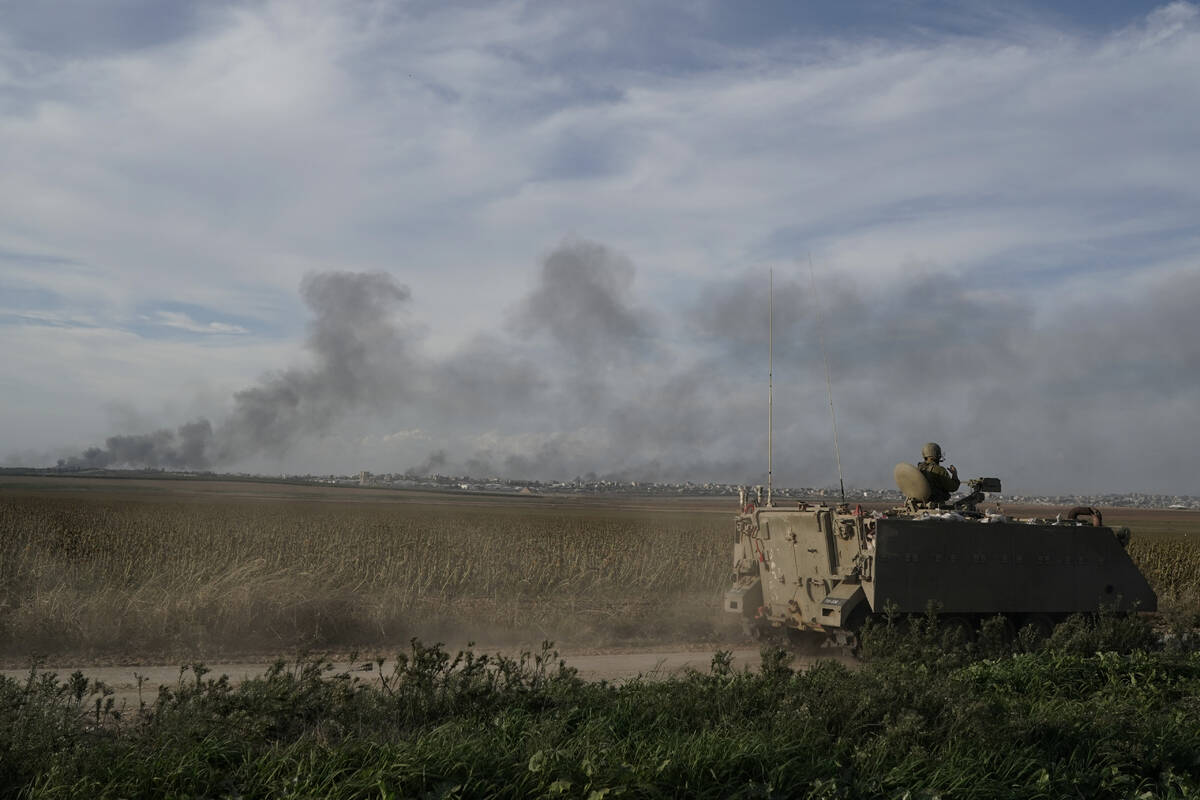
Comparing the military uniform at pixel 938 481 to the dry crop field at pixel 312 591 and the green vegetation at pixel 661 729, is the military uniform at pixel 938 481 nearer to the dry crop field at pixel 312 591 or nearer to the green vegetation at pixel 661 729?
the green vegetation at pixel 661 729

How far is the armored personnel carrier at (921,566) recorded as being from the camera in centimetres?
1173

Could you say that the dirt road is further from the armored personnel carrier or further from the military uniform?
the military uniform

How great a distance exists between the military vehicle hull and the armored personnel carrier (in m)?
0.01

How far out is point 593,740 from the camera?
5777mm

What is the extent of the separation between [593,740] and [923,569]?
7.29 m

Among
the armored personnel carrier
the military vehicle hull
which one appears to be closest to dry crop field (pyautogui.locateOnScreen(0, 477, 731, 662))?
the armored personnel carrier

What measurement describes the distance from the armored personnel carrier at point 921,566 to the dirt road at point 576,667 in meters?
0.94

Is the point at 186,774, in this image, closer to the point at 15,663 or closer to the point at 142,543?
the point at 15,663

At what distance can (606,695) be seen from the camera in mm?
7059

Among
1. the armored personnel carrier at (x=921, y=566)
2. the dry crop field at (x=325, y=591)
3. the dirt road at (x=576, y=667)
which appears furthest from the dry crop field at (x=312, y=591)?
the armored personnel carrier at (x=921, y=566)

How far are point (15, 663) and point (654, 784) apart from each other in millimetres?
9939

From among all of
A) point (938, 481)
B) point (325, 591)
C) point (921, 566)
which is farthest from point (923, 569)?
point (325, 591)

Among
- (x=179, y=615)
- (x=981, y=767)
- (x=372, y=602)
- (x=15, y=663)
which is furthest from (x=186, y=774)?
(x=372, y=602)

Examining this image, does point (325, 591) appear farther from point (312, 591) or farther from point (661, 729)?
point (661, 729)
